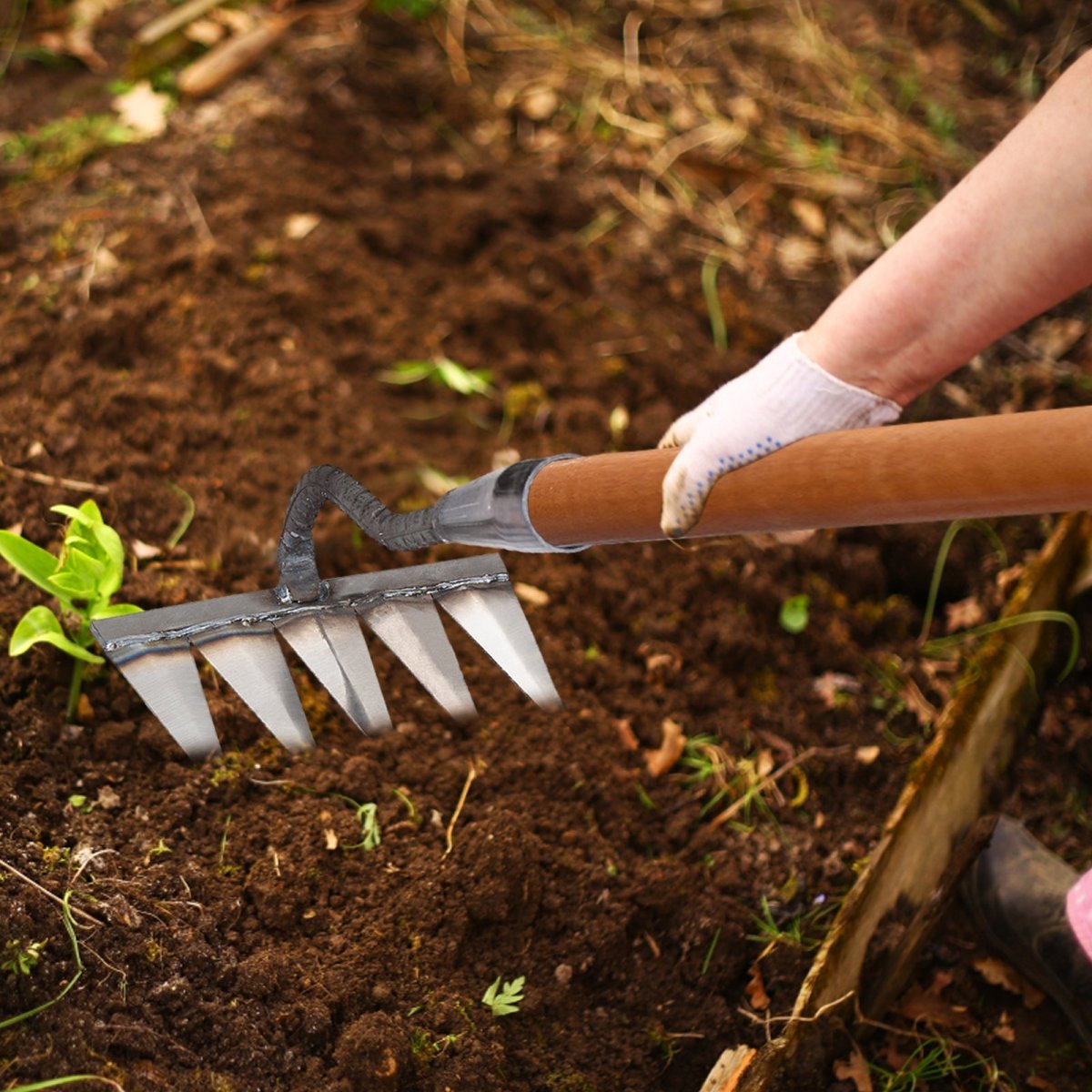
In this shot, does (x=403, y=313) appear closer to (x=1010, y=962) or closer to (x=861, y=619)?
(x=861, y=619)

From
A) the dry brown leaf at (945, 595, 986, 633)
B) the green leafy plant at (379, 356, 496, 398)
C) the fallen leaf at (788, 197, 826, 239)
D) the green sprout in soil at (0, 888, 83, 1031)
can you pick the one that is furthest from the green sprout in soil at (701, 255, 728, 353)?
the green sprout in soil at (0, 888, 83, 1031)

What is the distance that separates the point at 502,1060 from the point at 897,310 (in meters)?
1.29

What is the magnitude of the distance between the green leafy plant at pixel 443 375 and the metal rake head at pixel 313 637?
92 cm

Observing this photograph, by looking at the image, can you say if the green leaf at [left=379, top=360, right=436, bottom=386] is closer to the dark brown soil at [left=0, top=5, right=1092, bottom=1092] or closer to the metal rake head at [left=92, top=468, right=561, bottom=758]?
the dark brown soil at [left=0, top=5, right=1092, bottom=1092]

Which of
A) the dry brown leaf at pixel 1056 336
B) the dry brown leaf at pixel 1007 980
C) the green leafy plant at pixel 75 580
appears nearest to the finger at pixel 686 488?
the green leafy plant at pixel 75 580

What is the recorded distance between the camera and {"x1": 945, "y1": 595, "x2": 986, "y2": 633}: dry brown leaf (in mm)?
2336

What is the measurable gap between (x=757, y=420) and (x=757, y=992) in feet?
3.27

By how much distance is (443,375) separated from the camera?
8.39 ft

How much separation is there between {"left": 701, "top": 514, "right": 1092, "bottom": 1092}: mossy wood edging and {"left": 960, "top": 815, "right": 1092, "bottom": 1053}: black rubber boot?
0.09 metres

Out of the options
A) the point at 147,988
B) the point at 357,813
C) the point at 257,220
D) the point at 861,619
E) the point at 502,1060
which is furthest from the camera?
the point at 257,220

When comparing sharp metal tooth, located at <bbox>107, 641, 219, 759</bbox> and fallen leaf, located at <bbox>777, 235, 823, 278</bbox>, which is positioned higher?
sharp metal tooth, located at <bbox>107, 641, 219, 759</bbox>

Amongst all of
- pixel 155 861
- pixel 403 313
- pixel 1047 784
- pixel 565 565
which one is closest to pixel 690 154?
pixel 403 313

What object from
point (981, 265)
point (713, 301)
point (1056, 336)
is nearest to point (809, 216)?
point (713, 301)

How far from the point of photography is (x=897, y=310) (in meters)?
1.58
